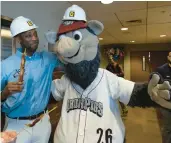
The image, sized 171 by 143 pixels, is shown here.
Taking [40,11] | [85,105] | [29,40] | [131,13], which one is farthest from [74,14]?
[131,13]

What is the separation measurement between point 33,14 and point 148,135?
6.73ft

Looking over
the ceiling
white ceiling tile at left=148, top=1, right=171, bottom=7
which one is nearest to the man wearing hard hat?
the ceiling

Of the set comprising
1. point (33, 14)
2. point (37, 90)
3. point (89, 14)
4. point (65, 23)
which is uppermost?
point (89, 14)

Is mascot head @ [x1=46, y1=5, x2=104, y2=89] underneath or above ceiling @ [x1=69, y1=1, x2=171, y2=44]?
underneath

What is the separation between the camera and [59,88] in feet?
3.20

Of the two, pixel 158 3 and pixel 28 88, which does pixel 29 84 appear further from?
pixel 158 3

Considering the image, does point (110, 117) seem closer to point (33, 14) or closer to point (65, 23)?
point (65, 23)

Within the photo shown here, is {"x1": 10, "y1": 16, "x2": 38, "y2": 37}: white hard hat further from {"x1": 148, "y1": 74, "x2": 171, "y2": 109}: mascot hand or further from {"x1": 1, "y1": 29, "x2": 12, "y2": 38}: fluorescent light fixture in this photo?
{"x1": 148, "y1": 74, "x2": 171, "y2": 109}: mascot hand

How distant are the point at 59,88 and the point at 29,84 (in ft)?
0.59

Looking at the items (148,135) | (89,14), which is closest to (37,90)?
(89,14)

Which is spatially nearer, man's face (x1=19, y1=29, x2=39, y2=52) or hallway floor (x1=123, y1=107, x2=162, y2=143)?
man's face (x1=19, y1=29, x2=39, y2=52)

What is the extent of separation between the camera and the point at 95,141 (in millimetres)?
821

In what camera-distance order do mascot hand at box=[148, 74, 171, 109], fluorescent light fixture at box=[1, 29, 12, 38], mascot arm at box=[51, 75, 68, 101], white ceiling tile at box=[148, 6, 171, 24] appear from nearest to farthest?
mascot hand at box=[148, 74, 171, 109]
mascot arm at box=[51, 75, 68, 101]
fluorescent light fixture at box=[1, 29, 12, 38]
white ceiling tile at box=[148, 6, 171, 24]

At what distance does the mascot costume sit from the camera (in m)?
0.82
